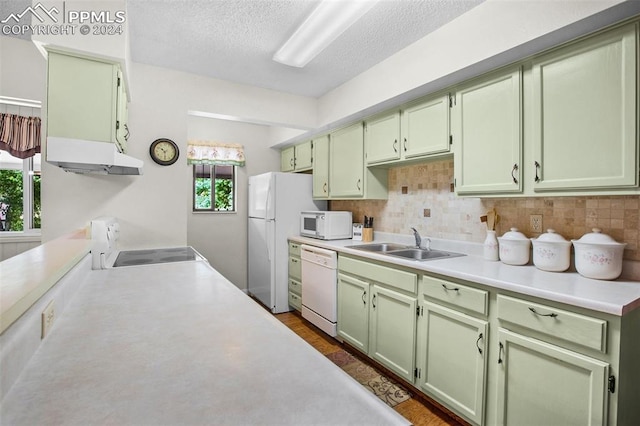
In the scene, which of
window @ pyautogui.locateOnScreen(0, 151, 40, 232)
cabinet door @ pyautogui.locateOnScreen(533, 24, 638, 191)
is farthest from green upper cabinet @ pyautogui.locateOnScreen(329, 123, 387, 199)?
window @ pyautogui.locateOnScreen(0, 151, 40, 232)

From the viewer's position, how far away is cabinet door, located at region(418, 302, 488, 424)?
5.55 ft

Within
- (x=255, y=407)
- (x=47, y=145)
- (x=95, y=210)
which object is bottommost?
(x=255, y=407)

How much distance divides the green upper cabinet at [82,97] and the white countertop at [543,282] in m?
2.05

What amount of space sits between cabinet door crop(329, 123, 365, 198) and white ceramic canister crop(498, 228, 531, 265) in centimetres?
145

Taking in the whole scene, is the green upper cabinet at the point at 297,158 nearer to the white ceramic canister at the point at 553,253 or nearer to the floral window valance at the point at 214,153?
the floral window valance at the point at 214,153

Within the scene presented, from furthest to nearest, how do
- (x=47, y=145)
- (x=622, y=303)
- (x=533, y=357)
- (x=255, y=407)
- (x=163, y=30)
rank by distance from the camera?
(x=163, y=30)
(x=47, y=145)
(x=533, y=357)
(x=622, y=303)
(x=255, y=407)

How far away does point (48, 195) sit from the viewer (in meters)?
2.31

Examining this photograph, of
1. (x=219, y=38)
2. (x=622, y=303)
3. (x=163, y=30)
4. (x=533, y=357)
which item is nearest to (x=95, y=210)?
(x=163, y=30)

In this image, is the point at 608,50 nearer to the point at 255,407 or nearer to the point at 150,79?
the point at 255,407

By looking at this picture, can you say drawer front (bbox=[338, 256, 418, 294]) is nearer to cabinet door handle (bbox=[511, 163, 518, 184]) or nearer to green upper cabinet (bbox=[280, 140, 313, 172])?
cabinet door handle (bbox=[511, 163, 518, 184])

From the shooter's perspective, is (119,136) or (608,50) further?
(119,136)

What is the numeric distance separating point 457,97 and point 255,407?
7.35ft

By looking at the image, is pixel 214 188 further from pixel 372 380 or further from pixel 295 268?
pixel 372 380

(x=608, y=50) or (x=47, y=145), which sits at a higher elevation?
(x=608, y=50)
